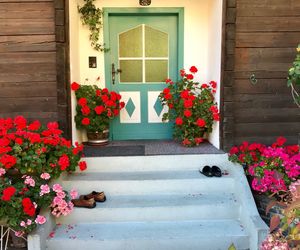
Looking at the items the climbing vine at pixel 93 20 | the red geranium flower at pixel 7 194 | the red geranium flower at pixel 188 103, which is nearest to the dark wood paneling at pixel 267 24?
the red geranium flower at pixel 188 103

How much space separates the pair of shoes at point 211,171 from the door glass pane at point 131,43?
1.72 m

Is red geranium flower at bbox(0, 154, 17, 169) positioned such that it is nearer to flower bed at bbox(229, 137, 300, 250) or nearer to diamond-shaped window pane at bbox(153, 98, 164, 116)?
flower bed at bbox(229, 137, 300, 250)

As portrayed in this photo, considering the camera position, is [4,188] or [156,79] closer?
[4,188]

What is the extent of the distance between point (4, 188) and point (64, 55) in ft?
4.68

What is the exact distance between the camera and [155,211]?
2873mm

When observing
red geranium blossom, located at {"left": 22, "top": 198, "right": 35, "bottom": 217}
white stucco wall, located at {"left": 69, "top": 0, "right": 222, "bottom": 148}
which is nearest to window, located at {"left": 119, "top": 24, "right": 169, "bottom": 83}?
white stucco wall, located at {"left": 69, "top": 0, "right": 222, "bottom": 148}

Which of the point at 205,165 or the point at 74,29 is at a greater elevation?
the point at 74,29

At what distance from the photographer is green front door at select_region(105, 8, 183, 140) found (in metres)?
4.11

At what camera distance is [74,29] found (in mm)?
3697

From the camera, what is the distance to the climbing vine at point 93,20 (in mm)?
3906

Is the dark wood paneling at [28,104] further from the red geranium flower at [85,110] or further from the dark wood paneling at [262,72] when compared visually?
the dark wood paneling at [262,72]

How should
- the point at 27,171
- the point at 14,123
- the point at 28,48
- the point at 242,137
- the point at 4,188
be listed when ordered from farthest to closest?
the point at 242,137 < the point at 28,48 < the point at 14,123 < the point at 27,171 < the point at 4,188

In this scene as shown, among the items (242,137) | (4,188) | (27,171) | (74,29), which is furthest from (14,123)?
(242,137)

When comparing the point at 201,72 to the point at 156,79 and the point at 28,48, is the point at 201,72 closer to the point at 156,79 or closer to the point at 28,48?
the point at 156,79
